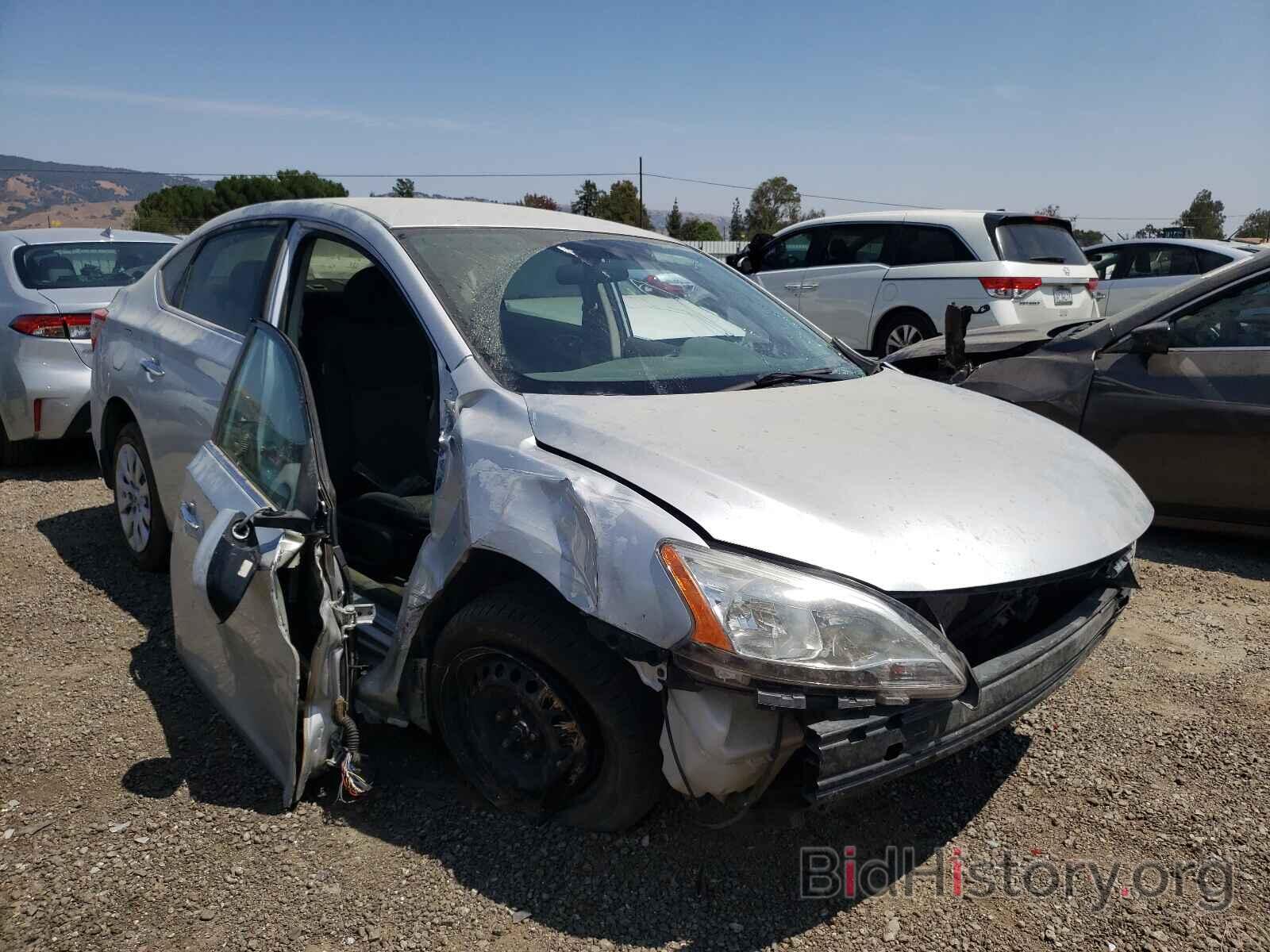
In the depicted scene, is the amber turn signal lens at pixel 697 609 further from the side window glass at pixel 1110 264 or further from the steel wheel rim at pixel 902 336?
the side window glass at pixel 1110 264

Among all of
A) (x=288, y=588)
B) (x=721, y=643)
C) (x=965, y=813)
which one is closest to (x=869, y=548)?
(x=721, y=643)

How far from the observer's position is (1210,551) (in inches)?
187

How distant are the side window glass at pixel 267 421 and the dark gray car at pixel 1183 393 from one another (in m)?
3.83

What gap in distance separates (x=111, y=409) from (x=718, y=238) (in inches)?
1548

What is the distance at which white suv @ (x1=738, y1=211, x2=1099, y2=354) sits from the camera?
27.8 ft

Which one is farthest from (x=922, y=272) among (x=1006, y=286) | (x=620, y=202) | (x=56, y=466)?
(x=620, y=202)

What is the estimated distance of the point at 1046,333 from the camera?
5504mm

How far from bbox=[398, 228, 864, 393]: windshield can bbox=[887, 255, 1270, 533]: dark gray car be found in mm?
2036

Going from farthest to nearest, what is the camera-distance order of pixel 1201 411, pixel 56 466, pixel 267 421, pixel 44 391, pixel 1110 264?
pixel 1110 264 → pixel 56 466 → pixel 44 391 → pixel 1201 411 → pixel 267 421

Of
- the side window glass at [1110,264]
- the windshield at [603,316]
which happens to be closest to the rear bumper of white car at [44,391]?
the windshield at [603,316]

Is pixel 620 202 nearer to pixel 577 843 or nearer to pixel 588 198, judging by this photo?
pixel 588 198

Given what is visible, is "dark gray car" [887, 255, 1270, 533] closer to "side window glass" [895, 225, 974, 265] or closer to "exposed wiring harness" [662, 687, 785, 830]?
"exposed wiring harness" [662, 687, 785, 830]

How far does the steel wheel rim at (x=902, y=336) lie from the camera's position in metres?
9.12

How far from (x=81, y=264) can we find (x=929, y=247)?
7.09 m
